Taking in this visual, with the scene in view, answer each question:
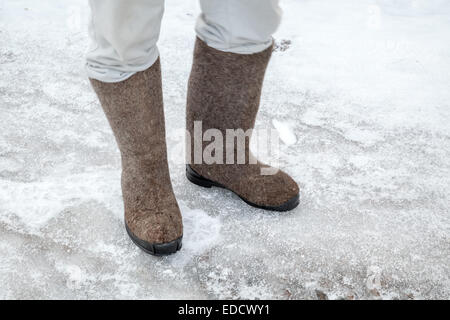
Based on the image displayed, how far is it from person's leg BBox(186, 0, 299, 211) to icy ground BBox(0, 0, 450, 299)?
0.05m

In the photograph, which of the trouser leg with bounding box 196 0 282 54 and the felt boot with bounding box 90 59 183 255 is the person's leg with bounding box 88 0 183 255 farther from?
→ the trouser leg with bounding box 196 0 282 54

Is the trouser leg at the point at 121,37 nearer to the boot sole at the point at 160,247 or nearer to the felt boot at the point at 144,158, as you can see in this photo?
the felt boot at the point at 144,158

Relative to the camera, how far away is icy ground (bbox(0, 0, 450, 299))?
98 cm

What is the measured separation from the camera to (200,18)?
1.04 m

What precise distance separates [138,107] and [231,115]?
234 mm

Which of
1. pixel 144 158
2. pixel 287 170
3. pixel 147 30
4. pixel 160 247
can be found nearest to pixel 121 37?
pixel 147 30

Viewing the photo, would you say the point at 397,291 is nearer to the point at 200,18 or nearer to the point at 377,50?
the point at 200,18

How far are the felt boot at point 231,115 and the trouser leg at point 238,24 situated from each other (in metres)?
0.02

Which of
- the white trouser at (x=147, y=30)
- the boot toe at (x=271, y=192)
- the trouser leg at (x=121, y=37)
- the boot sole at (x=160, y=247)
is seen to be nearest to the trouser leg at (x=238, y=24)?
the white trouser at (x=147, y=30)

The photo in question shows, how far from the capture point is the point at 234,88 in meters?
1.05

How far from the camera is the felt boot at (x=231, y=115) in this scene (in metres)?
1.04

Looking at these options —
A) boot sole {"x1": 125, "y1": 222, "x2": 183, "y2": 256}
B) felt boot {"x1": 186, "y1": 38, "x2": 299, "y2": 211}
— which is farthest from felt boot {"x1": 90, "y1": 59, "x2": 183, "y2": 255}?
felt boot {"x1": 186, "y1": 38, "x2": 299, "y2": 211}
